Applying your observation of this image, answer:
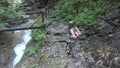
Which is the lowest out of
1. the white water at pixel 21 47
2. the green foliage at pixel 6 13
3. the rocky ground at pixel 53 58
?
the white water at pixel 21 47

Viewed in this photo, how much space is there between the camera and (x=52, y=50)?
482 inches

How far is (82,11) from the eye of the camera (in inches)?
611

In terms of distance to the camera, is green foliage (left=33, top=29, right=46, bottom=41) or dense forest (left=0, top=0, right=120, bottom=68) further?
green foliage (left=33, top=29, right=46, bottom=41)

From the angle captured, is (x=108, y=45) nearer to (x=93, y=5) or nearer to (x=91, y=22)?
(x=91, y=22)

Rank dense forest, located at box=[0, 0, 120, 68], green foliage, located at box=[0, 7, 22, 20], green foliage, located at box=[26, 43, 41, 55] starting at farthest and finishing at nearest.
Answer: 1. green foliage, located at box=[0, 7, 22, 20]
2. green foliage, located at box=[26, 43, 41, 55]
3. dense forest, located at box=[0, 0, 120, 68]

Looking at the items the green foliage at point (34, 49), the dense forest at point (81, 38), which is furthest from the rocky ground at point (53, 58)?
the green foliage at point (34, 49)

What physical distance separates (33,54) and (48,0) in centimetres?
1272

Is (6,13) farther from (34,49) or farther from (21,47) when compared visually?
(34,49)

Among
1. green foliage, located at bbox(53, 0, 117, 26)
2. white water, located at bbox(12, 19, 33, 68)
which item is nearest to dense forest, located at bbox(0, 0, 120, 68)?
green foliage, located at bbox(53, 0, 117, 26)

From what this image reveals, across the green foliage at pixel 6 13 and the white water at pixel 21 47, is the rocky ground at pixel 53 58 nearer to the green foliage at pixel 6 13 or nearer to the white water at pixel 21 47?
the white water at pixel 21 47

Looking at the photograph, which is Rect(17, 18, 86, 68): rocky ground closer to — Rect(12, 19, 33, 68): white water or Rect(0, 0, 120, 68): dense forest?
Rect(0, 0, 120, 68): dense forest

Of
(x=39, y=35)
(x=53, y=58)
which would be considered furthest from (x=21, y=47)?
(x=53, y=58)

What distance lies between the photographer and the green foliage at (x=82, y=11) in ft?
45.2

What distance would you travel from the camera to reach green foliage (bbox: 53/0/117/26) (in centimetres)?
1379
